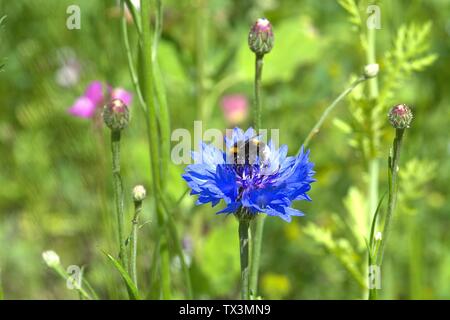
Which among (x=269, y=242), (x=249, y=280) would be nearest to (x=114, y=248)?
(x=249, y=280)

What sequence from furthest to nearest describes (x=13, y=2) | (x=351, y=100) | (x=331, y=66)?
(x=13, y=2)
(x=331, y=66)
(x=351, y=100)

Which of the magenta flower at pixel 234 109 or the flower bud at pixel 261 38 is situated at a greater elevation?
the magenta flower at pixel 234 109

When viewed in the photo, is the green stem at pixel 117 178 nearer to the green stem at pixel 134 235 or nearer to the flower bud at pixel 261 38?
the green stem at pixel 134 235

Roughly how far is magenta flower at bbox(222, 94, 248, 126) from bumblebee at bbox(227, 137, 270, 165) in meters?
1.04

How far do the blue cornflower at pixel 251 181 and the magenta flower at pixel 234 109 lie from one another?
1.04 meters

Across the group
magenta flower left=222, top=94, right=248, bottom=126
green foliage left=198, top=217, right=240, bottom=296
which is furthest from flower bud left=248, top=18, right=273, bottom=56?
magenta flower left=222, top=94, right=248, bottom=126

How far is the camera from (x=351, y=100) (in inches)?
42.9

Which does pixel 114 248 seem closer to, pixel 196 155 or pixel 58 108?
pixel 196 155

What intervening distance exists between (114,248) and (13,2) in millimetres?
903

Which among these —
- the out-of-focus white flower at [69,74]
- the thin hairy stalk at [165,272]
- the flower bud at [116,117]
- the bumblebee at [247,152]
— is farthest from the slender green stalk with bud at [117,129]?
the out-of-focus white flower at [69,74]

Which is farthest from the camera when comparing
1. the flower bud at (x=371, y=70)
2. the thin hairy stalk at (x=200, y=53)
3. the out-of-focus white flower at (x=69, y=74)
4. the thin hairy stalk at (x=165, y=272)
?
the out-of-focus white flower at (x=69, y=74)

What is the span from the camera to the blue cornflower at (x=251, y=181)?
0.74 metres

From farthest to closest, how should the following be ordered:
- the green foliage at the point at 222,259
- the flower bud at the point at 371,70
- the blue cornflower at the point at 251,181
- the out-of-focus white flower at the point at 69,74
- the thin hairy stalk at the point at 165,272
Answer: the out-of-focus white flower at the point at 69,74 < the green foliage at the point at 222,259 < the thin hairy stalk at the point at 165,272 < the flower bud at the point at 371,70 < the blue cornflower at the point at 251,181

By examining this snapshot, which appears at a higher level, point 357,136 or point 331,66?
point 331,66
